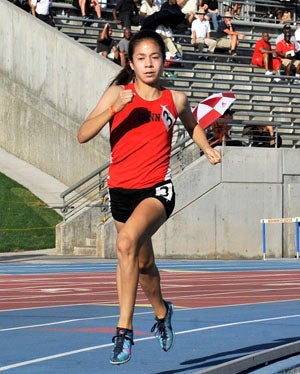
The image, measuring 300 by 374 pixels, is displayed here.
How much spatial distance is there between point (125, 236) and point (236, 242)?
19220mm

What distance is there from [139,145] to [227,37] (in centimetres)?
2727


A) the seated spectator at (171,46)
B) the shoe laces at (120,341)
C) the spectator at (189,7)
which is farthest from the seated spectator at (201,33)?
the shoe laces at (120,341)

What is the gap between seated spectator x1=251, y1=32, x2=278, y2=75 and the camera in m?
33.1

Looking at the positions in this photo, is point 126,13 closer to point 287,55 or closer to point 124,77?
point 287,55

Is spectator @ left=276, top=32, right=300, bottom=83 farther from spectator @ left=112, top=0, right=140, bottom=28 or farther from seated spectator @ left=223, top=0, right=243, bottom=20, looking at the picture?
seated spectator @ left=223, top=0, right=243, bottom=20

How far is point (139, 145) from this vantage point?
773cm

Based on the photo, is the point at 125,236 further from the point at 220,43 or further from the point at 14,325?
the point at 220,43

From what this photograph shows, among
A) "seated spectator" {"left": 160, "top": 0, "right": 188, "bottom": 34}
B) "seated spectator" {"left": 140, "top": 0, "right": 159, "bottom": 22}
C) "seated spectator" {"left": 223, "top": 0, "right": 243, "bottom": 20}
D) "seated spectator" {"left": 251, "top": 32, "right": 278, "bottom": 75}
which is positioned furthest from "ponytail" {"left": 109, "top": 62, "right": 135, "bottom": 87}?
"seated spectator" {"left": 223, "top": 0, "right": 243, "bottom": 20}

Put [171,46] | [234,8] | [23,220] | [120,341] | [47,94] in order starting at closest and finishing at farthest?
[120,341] < [23,220] < [171,46] < [47,94] < [234,8]

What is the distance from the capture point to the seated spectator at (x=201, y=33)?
110 ft

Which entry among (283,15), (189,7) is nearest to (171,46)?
(189,7)

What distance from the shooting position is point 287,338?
31.3 ft

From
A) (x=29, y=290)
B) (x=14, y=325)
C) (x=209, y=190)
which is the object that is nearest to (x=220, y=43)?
(x=209, y=190)

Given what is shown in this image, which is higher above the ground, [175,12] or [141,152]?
[175,12]
